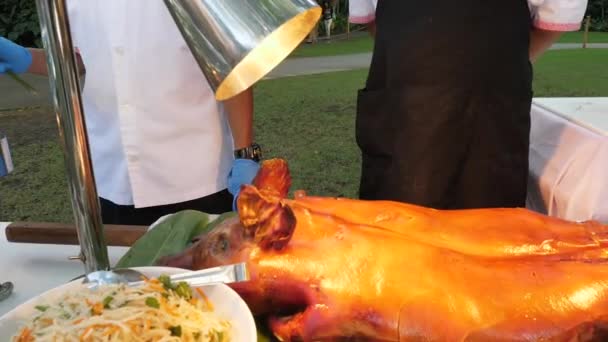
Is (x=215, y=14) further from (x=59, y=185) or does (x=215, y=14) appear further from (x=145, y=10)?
(x=59, y=185)

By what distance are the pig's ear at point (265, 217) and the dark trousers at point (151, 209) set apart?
0.66 metres

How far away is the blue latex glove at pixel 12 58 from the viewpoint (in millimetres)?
1082

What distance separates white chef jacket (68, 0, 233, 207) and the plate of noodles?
26.0 inches

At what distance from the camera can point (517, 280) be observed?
0.70 m

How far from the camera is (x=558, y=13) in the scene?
1344 millimetres

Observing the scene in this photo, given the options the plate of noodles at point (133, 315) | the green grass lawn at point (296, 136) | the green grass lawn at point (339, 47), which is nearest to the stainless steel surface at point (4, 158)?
the plate of noodles at point (133, 315)

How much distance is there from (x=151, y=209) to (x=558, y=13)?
47.2 inches

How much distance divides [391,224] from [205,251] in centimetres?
29

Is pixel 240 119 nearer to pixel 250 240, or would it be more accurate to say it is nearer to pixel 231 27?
pixel 250 240

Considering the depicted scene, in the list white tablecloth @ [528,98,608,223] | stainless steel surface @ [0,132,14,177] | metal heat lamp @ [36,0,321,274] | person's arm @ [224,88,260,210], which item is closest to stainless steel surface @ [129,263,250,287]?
metal heat lamp @ [36,0,321,274]

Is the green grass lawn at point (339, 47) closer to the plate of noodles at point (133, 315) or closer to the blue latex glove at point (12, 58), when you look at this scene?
the blue latex glove at point (12, 58)

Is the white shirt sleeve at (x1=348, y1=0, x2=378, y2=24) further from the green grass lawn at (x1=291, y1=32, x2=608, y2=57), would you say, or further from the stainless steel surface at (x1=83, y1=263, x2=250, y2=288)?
the green grass lawn at (x1=291, y1=32, x2=608, y2=57)

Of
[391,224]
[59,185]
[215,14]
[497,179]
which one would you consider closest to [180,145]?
[391,224]

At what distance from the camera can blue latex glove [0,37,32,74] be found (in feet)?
3.55
